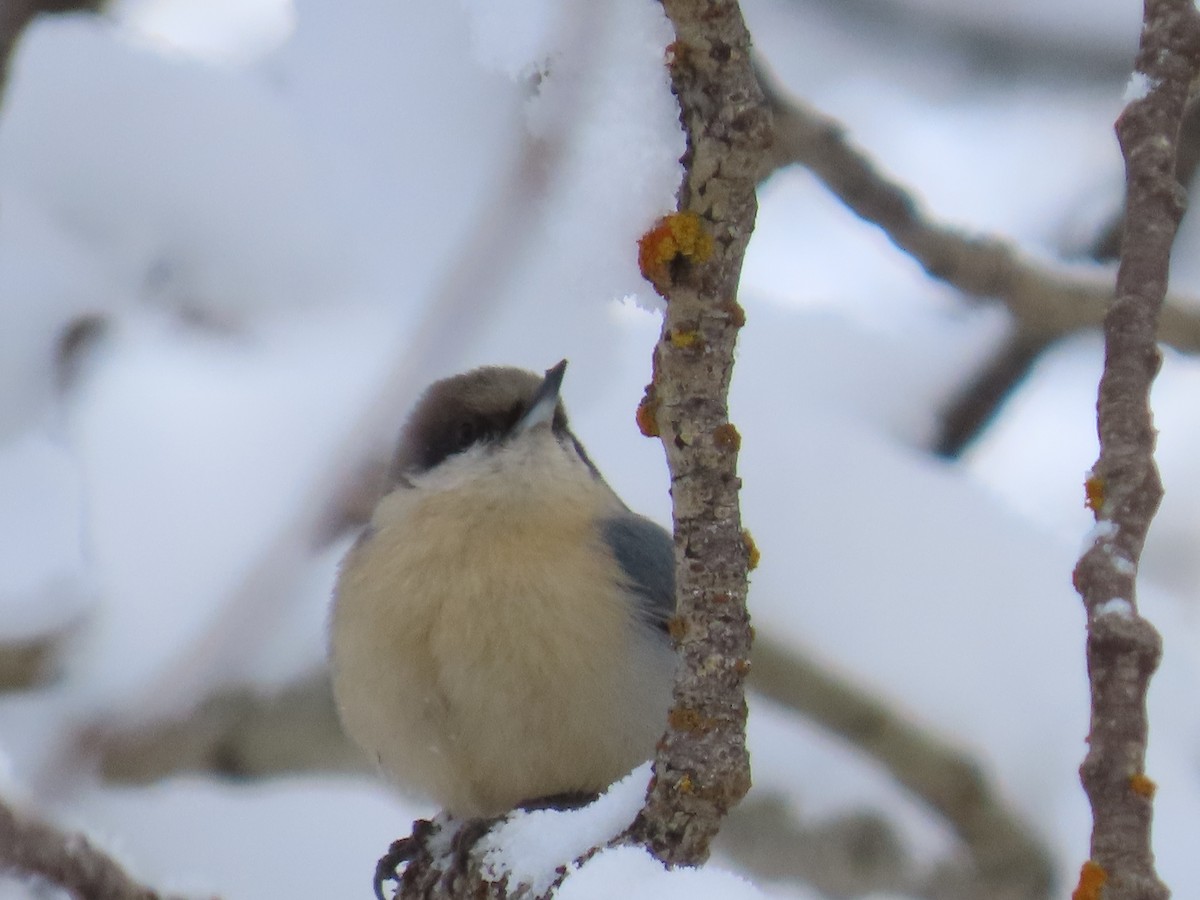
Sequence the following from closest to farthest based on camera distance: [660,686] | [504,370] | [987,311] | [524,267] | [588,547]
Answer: [524,267] < [660,686] < [588,547] < [504,370] < [987,311]

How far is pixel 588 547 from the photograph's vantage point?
266cm

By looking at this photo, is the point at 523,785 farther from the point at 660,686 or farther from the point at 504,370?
the point at 504,370

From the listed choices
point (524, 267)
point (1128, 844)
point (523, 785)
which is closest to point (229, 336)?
point (523, 785)

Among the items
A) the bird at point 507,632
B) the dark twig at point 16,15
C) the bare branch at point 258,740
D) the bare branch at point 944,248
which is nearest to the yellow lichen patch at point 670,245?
the dark twig at point 16,15

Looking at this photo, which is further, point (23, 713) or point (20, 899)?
point (23, 713)

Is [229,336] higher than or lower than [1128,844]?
higher

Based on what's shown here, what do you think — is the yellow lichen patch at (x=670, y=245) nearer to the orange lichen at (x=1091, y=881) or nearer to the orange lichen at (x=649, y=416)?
the orange lichen at (x=649, y=416)

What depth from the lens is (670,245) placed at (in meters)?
1.39

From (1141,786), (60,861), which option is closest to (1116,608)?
(1141,786)

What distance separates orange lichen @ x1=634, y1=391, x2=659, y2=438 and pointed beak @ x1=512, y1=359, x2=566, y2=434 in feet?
4.19

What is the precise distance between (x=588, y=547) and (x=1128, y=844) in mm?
1498

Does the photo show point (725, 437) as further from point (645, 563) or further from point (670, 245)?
point (645, 563)

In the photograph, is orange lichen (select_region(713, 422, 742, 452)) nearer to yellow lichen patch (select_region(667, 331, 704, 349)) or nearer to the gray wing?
yellow lichen patch (select_region(667, 331, 704, 349))

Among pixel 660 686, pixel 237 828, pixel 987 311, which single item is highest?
pixel 987 311
